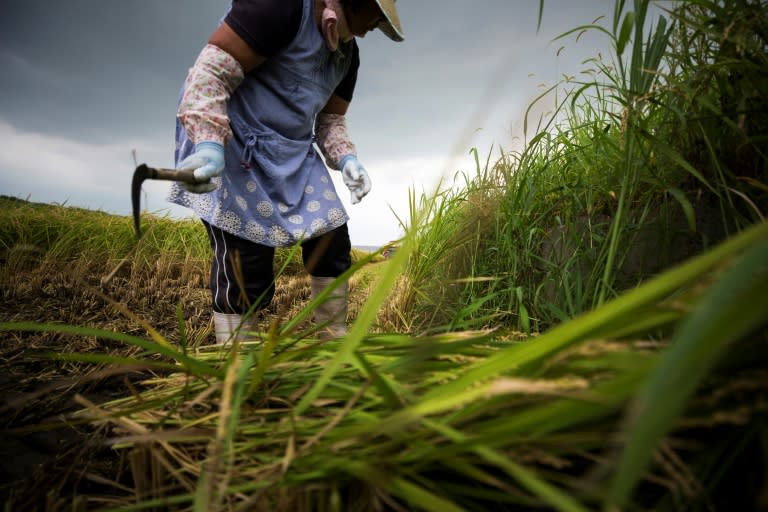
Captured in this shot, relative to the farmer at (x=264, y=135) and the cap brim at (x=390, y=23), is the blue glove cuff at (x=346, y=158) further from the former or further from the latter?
the cap brim at (x=390, y=23)

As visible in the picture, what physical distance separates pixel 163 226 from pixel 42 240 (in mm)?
986

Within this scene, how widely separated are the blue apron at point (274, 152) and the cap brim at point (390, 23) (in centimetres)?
21

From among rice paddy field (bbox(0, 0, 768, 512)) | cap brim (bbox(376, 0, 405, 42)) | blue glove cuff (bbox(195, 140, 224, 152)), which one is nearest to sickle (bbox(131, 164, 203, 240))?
rice paddy field (bbox(0, 0, 768, 512))

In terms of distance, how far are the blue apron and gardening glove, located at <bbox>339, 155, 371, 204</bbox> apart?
204 millimetres

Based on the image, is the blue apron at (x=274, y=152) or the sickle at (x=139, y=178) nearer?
the sickle at (x=139, y=178)

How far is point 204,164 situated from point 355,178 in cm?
73

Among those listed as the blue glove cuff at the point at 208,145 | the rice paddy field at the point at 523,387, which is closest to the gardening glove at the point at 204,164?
the blue glove cuff at the point at 208,145

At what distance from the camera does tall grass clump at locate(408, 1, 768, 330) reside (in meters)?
0.77

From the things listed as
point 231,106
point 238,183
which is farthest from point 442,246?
point 231,106

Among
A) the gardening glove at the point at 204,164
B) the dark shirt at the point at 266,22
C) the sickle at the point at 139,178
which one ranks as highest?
the dark shirt at the point at 266,22

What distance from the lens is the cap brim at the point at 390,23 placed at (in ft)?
4.68

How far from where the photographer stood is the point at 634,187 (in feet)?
2.84

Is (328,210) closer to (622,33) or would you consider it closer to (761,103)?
(622,33)

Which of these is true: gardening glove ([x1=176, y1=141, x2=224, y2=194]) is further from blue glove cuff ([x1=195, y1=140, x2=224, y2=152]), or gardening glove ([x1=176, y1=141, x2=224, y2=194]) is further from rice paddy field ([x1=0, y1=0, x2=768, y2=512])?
rice paddy field ([x1=0, y1=0, x2=768, y2=512])
